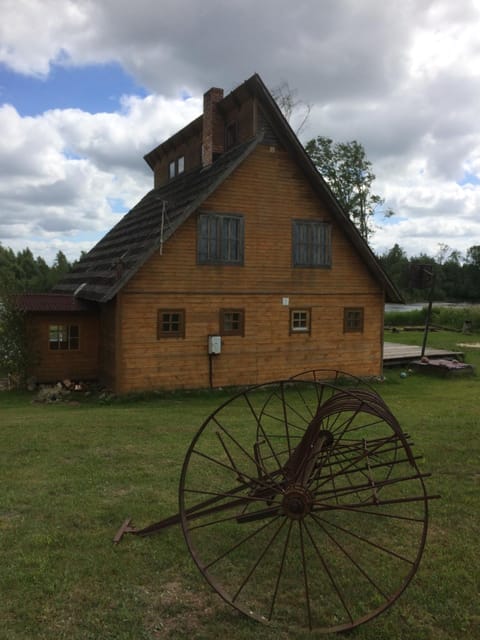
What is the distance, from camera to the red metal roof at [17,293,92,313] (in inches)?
651

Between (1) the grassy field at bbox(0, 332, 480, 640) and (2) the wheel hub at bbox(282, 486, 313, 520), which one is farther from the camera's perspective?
(1) the grassy field at bbox(0, 332, 480, 640)

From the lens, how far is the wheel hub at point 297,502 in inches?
176

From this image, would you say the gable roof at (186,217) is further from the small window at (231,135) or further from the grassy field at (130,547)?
the grassy field at (130,547)

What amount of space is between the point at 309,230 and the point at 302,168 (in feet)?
6.73

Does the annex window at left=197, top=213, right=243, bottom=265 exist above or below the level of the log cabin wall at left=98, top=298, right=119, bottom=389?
above

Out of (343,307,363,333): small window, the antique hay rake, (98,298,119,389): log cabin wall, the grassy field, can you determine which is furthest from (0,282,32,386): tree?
(343,307,363,333): small window

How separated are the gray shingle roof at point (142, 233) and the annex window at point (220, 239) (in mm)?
795

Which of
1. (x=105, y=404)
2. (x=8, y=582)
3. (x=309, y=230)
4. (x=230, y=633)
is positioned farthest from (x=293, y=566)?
(x=309, y=230)

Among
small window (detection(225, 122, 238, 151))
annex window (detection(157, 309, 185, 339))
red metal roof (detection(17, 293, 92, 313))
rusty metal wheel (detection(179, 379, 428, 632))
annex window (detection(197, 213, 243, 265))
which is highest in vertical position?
small window (detection(225, 122, 238, 151))

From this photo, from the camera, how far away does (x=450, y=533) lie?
637cm

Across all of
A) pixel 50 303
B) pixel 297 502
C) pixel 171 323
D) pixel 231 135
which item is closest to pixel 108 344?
pixel 171 323

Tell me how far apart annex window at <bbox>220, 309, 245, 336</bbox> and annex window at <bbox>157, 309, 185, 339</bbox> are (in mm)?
1341

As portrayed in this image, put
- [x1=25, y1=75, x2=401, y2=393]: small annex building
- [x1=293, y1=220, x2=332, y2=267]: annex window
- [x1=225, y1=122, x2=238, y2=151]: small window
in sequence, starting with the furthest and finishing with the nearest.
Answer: [x1=225, y1=122, x2=238, y2=151]: small window, [x1=293, y1=220, x2=332, y2=267]: annex window, [x1=25, y1=75, x2=401, y2=393]: small annex building

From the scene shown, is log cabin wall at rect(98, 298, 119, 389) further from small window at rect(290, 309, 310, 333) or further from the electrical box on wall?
small window at rect(290, 309, 310, 333)
